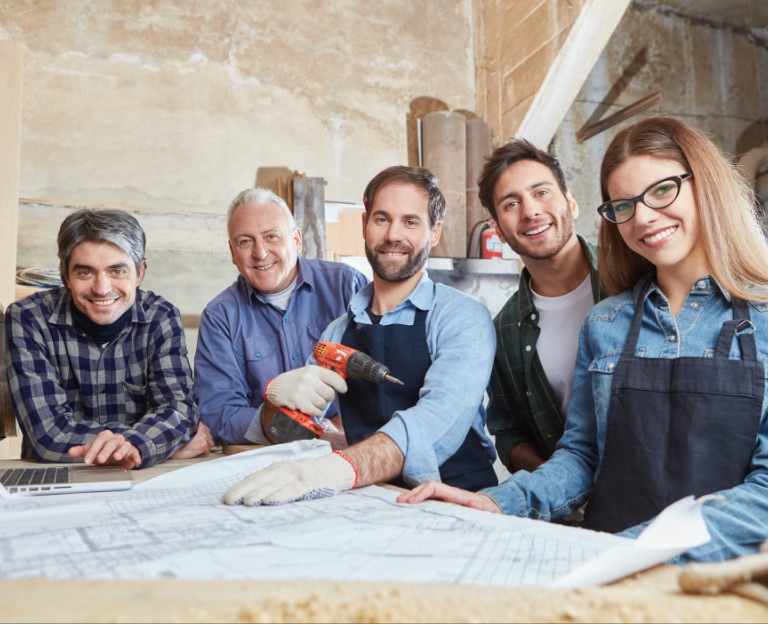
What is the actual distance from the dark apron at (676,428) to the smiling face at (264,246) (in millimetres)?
1949

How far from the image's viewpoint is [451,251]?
5.27m

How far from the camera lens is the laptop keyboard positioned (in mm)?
1745

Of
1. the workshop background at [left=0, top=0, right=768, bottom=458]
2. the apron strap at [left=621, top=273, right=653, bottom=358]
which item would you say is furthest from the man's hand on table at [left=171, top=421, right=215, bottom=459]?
the workshop background at [left=0, top=0, right=768, bottom=458]

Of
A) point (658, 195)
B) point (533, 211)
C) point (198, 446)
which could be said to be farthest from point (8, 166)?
point (658, 195)

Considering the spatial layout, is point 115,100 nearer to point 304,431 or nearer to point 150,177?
point 150,177

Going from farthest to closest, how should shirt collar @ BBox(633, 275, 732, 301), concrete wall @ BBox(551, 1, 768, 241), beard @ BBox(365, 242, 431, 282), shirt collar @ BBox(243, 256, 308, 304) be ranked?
concrete wall @ BBox(551, 1, 768, 241), shirt collar @ BBox(243, 256, 308, 304), beard @ BBox(365, 242, 431, 282), shirt collar @ BBox(633, 275, 732, 301)

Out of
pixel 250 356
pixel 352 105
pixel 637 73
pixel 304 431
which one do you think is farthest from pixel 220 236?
pixel 637 73

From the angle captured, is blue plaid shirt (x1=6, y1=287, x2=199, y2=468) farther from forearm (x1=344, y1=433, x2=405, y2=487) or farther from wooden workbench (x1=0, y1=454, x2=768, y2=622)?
wooden workbench (x1=0, y1=454, x2=768, y2=622)

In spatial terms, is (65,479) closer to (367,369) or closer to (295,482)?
(295,482)

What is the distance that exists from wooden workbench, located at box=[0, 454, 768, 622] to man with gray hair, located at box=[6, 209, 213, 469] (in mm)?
1692

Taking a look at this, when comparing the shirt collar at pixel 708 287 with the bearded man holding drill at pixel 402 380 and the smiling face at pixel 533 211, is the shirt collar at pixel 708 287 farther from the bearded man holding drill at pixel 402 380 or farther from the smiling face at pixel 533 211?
the smiling face at pixel 533 211

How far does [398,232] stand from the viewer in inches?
93.8

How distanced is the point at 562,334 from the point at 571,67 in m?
3.32

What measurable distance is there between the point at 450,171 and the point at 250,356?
111 inches
